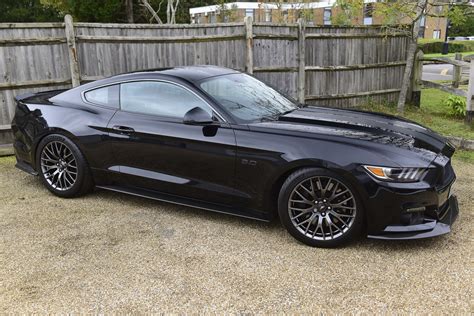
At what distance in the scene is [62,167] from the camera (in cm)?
529

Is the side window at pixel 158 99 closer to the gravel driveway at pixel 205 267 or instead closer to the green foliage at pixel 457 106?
the gravel driveway at pixel 205 267

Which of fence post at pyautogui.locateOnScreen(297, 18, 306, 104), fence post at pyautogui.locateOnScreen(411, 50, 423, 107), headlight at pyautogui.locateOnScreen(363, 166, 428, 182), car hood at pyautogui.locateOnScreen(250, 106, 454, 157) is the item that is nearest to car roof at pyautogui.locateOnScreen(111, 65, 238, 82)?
car hood at pyautogui.locateOnScreen(250, 106, 454, 157)

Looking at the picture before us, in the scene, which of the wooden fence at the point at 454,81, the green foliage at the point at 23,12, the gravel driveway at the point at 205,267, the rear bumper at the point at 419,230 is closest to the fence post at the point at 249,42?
the wooden fence at the point at 454,81

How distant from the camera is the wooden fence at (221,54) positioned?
743 centimetres

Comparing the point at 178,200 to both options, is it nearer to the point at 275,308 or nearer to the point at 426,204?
the point at 275,308

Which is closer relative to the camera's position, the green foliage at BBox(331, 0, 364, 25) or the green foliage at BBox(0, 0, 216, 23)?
the green foliage at BBox(331, 0, 364, 25)

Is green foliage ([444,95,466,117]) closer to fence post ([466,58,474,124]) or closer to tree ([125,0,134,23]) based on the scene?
fence post ([466,58,474,124])

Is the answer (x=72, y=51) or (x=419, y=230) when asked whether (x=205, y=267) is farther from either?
(x=72, y=51)

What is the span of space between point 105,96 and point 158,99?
721mm

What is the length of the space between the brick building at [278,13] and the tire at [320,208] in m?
14.5

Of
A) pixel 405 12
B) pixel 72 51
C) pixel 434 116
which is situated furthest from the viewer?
pixel 434 116

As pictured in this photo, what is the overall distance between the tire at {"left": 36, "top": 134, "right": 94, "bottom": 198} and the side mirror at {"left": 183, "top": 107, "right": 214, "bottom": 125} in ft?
4.96

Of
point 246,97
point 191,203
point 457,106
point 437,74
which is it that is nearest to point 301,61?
point 457,106

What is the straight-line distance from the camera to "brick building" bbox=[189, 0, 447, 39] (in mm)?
Result: 26462
